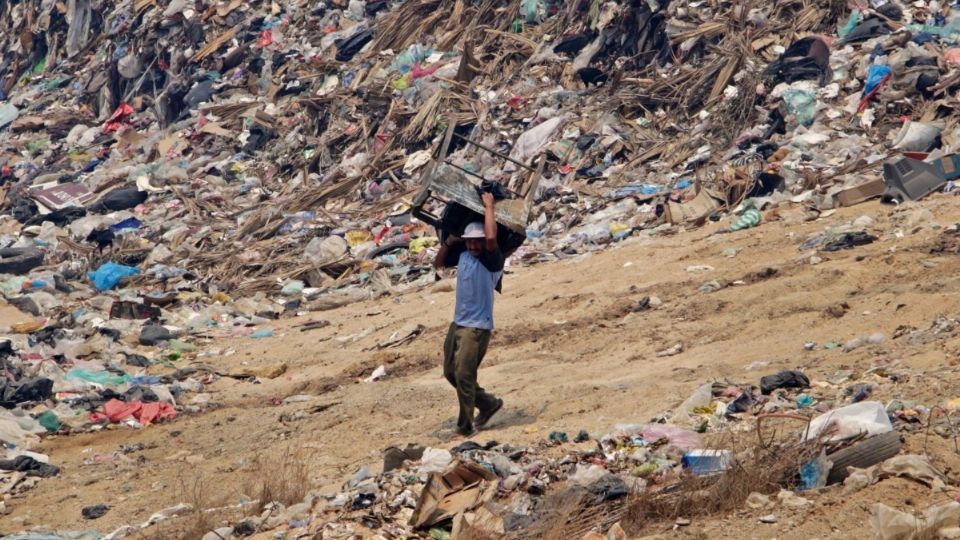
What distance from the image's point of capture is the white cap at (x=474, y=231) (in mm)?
5988

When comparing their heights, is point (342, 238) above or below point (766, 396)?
below

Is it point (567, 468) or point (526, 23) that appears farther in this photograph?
point (526, 23)

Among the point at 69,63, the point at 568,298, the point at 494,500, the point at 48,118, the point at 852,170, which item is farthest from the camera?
the point at 69,63

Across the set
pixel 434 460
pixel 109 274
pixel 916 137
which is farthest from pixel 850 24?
pixel 434 460

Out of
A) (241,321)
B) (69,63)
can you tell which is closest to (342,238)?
(241,321)

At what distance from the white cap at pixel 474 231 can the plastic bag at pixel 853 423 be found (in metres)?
2.02

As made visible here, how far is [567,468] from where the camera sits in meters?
4.71

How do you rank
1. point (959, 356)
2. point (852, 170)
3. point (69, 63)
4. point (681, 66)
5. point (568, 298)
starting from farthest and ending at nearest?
point (69, 63) → point (681, 66) → point (852, 170) → point (568, 298) → point (959, 356)

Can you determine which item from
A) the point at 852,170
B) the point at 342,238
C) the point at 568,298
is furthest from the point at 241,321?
the point at 852,170

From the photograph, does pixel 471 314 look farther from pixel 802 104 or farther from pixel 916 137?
pixel 802 104

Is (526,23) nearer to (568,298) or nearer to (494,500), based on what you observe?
(568,298)

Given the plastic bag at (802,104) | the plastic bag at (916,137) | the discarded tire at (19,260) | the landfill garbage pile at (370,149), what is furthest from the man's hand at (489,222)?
the discarded tire at (19,260)

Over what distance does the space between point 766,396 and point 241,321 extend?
5968mm

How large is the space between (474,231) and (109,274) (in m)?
7.08
